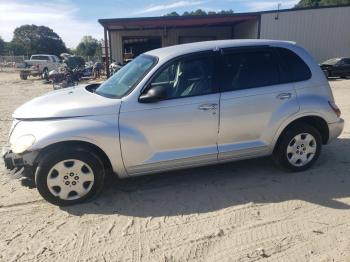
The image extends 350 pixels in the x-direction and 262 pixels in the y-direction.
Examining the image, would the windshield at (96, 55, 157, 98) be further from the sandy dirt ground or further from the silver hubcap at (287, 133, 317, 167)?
the silver hubcap at (287, 133, 317, 167)

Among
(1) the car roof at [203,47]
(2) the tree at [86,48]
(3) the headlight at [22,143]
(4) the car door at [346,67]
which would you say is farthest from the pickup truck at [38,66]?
(2) the tree at [86,48]

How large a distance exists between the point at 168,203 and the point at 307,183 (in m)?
1.94


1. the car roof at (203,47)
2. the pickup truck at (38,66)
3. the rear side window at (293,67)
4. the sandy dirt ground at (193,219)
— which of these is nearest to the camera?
the sandy dirt ground at (193,219)

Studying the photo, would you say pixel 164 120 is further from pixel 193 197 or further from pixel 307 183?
pixel 307 183

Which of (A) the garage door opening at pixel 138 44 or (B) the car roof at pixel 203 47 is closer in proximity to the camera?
(B) the car roof at pixel 203 47

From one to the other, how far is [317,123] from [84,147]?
3356 mm

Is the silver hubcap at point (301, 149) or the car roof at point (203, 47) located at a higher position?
the car roof at point (203, 47)

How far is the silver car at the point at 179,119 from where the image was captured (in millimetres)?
3928

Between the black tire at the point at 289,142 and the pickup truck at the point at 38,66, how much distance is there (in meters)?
26.2

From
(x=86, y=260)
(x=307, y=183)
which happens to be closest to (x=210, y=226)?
(x=86, y=260)

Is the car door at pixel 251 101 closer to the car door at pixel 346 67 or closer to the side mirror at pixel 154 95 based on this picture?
the side mirror at pixel 154 95

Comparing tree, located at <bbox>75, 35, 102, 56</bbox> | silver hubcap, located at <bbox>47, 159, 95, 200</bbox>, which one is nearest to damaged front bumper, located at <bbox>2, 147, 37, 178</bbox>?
silver hubcap, located at <bbox>47, 159, 95, 200</bbox>

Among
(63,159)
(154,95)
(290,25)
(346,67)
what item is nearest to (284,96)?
(154,95)

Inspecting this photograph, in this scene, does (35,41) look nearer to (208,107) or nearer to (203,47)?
(203,47)
